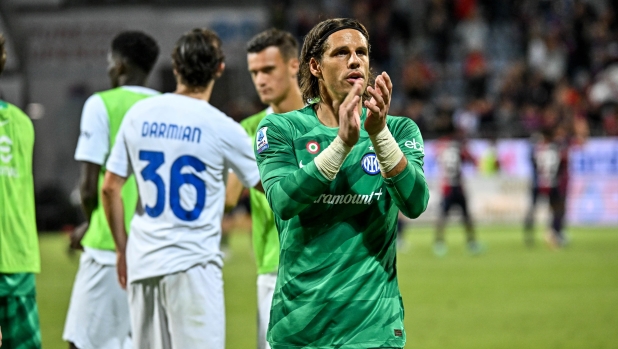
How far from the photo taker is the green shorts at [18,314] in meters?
5.25

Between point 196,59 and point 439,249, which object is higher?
point 196,59

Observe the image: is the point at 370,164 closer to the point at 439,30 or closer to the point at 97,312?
the point at 97,312

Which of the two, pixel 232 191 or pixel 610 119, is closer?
pixel 232 191

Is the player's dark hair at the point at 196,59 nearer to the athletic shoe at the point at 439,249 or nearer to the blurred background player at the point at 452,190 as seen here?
the athletic shoe at the point at 439,249

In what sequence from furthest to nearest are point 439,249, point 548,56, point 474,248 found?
point 548,56, point 439,249, point 474,248

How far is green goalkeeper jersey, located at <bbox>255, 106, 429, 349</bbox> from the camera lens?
11.8 ft

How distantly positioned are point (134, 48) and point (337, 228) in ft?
9.18

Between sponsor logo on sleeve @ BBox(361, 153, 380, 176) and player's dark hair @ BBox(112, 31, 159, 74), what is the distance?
2.75 meters

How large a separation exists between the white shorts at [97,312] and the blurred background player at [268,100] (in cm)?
92

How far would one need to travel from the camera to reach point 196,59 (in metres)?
5.09

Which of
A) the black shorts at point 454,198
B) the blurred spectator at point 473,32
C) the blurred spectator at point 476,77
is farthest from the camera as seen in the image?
the blurred spectator at point 473,32

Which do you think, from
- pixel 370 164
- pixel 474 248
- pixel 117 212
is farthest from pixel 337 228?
pixel 474 248

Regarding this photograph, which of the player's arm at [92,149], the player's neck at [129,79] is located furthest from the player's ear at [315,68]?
the player's neck at [129,79]

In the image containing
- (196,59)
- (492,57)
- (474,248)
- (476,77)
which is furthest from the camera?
(492,57)
